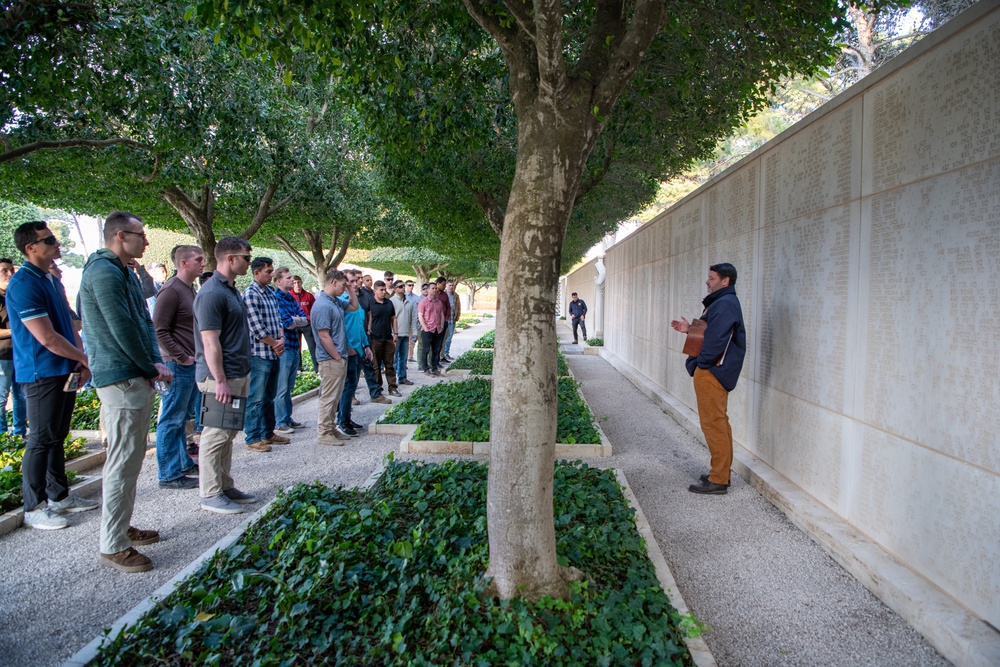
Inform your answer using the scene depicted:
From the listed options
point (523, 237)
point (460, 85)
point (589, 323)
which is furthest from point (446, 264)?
point (523, 237)

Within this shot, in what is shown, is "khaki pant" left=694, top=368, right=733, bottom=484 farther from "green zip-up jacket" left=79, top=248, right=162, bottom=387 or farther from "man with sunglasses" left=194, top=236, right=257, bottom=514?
"green zip-up jacket" left=79, top=248, right=162, bottom=387

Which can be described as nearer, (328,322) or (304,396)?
(328,322)

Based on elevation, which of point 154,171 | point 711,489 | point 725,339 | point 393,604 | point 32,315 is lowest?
point 711,489

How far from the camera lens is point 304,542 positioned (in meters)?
3.51

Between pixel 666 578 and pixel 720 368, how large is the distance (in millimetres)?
2303

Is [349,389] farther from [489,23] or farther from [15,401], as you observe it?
[489,23]

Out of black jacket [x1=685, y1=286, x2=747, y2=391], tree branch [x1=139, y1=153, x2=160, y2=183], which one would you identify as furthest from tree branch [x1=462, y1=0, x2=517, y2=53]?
tree branch [x1=139, y1=153, x2=160, y2=183]

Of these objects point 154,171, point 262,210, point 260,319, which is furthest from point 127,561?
point 262,210

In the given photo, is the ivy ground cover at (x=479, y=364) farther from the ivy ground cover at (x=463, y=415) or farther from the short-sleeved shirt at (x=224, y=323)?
the short-sleeved shirt at (x=224, y=323)

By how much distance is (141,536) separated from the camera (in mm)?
4180

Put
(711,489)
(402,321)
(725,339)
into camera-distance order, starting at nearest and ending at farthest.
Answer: (725,339), (711,489), (402,321)

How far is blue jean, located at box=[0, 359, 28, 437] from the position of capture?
21.7 feet

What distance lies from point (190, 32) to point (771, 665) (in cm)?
932

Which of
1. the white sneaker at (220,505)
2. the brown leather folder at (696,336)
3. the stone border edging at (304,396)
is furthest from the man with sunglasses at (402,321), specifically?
the brown leather folder at (696,336)
